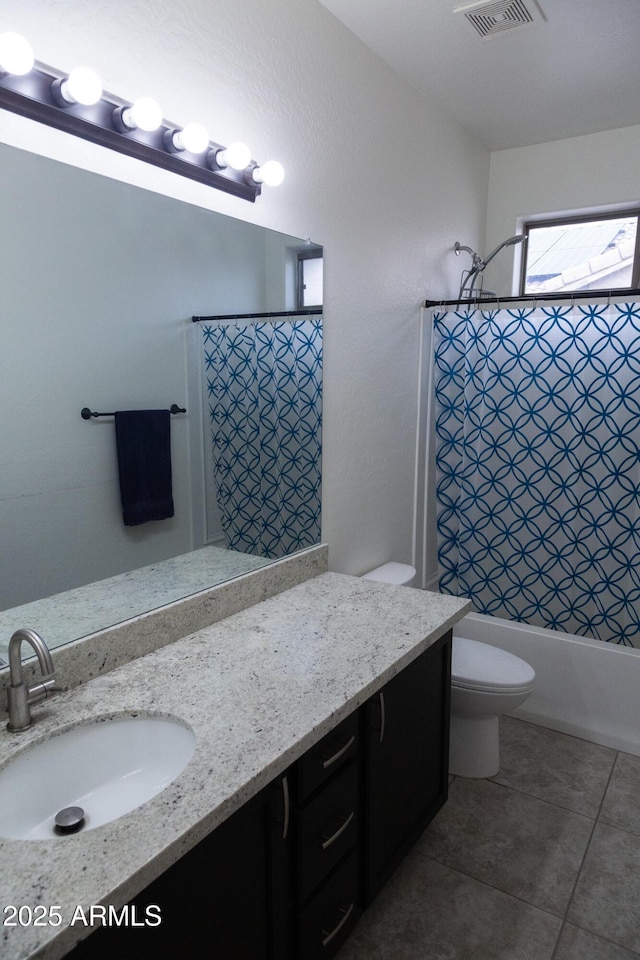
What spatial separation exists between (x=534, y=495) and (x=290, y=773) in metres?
1.86

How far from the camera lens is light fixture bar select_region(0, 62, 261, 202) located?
118 cm

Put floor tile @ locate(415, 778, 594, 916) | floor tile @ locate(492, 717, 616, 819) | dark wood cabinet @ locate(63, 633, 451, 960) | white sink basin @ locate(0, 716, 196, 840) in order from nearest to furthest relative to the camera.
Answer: dark wood cabinet @ locate(63, 633, 451, 960)
white sink basin @ locate(0, 716, 196, 840)
floor tile @ locate(415, 778, 594, 916)
floor tile @ locate(492, 717, 616, 819)

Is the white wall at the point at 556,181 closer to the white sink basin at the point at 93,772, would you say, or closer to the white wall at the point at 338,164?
the white wall at the point at 338,164

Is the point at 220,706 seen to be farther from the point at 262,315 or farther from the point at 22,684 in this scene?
the point at 262,315

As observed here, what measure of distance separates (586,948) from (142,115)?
2.26m

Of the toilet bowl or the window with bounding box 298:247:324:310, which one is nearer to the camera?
the window with bounding box 298:247:324:310

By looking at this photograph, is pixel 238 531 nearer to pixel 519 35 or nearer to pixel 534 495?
pixel 534 495

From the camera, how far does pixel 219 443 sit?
1.76 meters

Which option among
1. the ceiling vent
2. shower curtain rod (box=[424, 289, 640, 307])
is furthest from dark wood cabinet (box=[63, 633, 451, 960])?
the ceiling vent

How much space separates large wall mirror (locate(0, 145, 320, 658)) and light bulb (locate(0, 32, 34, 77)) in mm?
135

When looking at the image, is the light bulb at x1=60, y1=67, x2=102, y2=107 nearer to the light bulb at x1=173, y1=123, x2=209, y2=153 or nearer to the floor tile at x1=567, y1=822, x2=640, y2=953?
the light bulb at x1=173, y1=123, x2=209, y2=153

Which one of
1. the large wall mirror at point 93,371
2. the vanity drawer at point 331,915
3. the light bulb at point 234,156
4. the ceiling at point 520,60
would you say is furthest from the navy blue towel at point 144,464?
the ceiling at point 520,60

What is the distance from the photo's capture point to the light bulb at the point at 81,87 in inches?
47.6

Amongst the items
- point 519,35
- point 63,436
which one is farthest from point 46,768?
point 519,35
